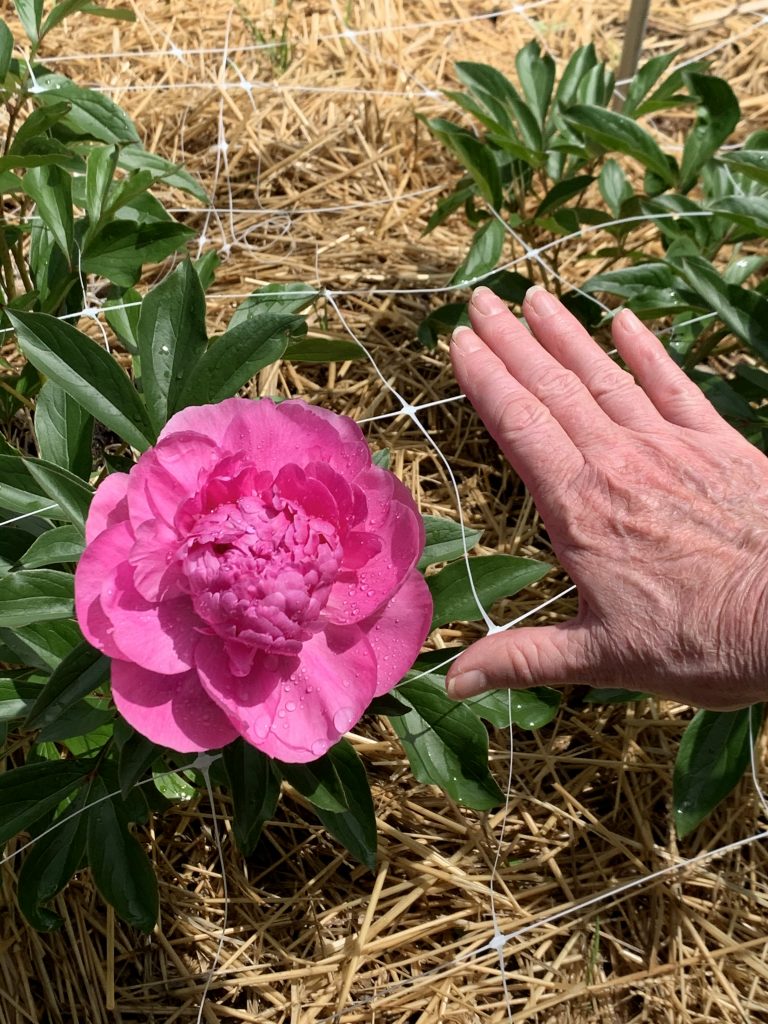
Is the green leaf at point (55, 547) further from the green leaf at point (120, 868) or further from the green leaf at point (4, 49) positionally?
the green leaf at point (4, 49)

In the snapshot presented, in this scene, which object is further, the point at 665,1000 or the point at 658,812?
the point at 658,812

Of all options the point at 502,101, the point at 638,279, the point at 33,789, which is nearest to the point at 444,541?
the point at 33,789

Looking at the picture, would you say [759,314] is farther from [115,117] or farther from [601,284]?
[115,117]

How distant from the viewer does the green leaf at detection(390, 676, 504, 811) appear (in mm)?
942

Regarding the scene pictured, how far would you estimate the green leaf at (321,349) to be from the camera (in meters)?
1.13

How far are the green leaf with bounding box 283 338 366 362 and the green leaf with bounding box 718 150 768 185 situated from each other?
532mm

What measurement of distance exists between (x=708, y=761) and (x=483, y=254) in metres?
0.78

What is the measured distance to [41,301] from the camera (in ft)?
4.10

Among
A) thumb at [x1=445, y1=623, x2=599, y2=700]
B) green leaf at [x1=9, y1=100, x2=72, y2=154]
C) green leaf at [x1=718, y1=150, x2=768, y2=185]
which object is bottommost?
thumb at [x1=445, y1=623, x2=599, y2=700]

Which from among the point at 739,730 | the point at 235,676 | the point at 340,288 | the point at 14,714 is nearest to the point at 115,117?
the point at 340,288

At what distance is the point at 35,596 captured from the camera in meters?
0.82

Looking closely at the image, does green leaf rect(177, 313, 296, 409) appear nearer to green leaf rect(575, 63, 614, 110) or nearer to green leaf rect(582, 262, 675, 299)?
green leaf rect(582, 262, 675, 299)

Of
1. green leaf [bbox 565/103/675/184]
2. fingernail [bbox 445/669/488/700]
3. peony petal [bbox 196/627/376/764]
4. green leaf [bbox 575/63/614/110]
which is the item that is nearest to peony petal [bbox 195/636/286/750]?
peony petal [bbox 196/627/376/764]

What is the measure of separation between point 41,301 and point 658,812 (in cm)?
107
